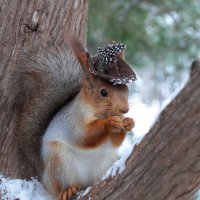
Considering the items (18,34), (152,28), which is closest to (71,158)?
(18,34)

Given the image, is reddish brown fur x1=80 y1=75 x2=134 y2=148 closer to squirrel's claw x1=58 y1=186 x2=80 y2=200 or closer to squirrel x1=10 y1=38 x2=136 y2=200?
squirrel x1=10 y1=38 x2=136 y2=200

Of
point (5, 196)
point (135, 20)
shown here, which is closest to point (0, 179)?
point (5, 196)

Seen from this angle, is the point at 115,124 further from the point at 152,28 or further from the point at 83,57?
the point at 152,28

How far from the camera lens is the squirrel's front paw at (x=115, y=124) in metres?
1.51

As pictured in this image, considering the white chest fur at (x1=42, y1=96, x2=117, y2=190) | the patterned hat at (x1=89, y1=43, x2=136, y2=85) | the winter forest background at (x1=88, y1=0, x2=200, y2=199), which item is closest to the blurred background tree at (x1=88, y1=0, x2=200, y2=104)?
the winter forest background at (x1=88, y1=0, x2=200, y2=199)

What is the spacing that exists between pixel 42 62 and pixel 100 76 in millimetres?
324

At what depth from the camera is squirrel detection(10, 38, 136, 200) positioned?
1.57 m

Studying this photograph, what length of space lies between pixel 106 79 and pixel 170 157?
468mm

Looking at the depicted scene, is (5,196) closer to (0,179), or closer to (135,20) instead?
(0,179)

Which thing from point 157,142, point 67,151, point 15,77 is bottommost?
point 157,142

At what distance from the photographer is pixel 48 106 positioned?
185 centimetres

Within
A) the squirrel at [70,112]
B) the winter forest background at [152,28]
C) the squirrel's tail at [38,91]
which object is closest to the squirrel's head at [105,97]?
the squirrel at [70,112]

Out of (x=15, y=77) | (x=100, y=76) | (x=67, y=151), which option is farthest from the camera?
(x=15, y=77)

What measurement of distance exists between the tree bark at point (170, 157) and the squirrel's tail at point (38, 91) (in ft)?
1.88
